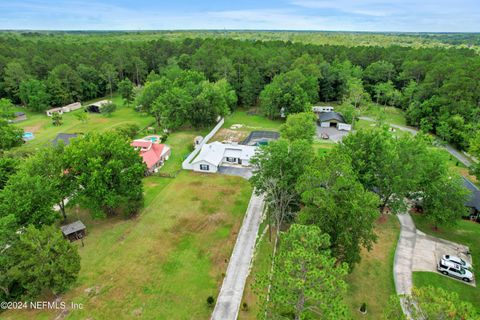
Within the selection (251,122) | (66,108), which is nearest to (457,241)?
(251,122)

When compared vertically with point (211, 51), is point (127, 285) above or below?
below

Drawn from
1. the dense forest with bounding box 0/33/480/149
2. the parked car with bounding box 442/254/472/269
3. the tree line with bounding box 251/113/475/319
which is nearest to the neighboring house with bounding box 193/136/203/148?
the dense forest with bounding box 0/33/480/149

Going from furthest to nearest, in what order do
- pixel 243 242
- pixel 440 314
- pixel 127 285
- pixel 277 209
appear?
pixel 243 242 < pixel 277 209 < pixel 127 285 < pixel 440 314

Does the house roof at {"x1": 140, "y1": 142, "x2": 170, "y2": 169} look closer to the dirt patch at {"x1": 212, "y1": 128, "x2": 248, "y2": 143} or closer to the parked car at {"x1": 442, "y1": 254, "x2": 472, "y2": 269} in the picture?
the dirt patch at {"x1": 212, "y1": 128, "x2": 248, "y2": 143}

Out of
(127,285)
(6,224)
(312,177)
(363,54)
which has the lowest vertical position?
(127,285)

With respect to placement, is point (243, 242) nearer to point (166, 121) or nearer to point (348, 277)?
point (348, 277)

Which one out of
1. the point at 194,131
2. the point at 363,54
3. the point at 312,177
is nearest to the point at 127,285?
the point at 312,177

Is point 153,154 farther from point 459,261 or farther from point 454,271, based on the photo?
point 459,261
